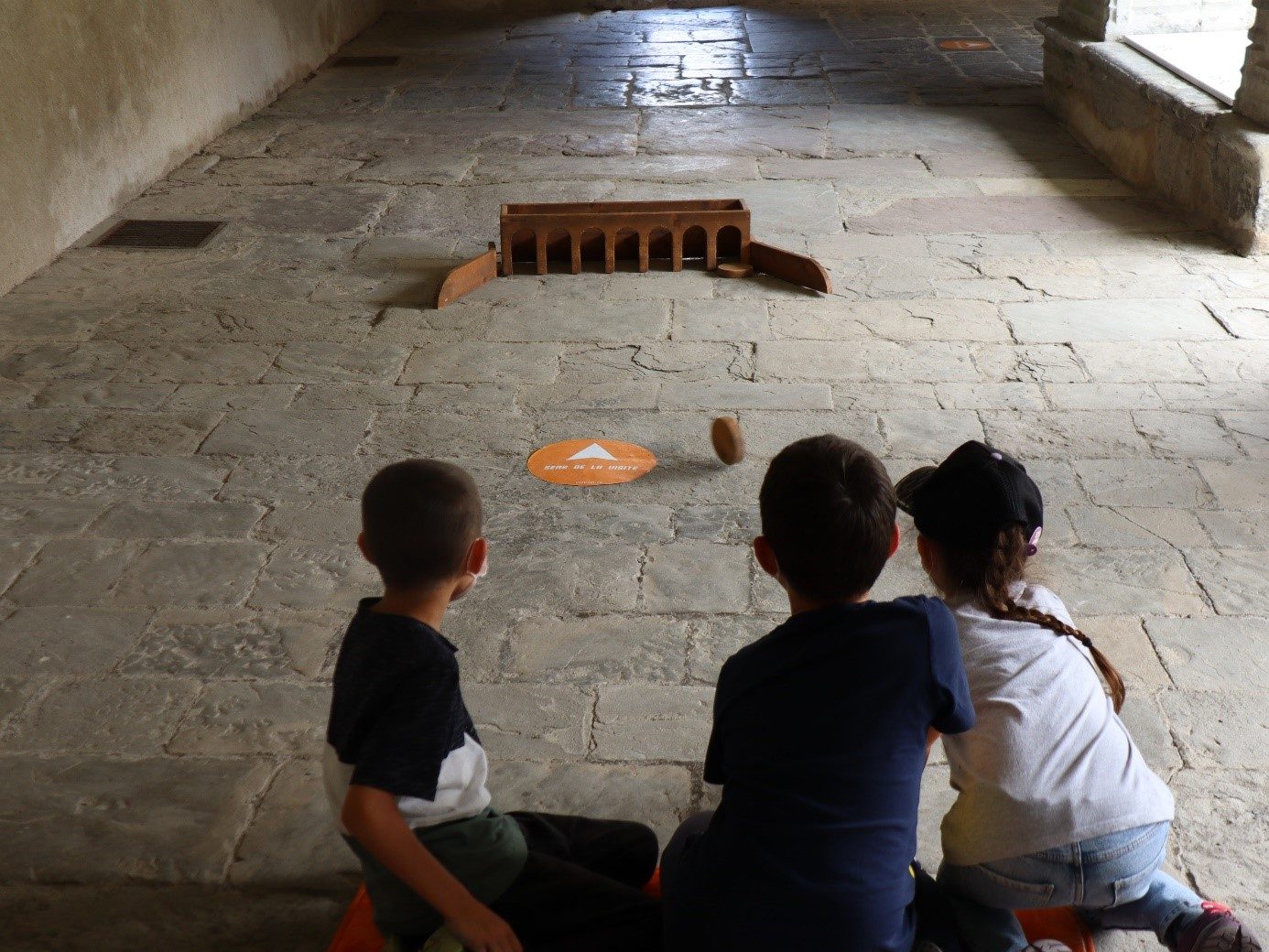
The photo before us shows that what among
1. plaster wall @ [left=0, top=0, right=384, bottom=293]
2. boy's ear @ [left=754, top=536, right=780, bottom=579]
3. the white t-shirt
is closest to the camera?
boy's ear @ [left=754, top=536, right=780, bottom=579]

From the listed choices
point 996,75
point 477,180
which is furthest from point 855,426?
Answer: point 996,75

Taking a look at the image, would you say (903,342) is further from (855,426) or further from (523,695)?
(523,695)

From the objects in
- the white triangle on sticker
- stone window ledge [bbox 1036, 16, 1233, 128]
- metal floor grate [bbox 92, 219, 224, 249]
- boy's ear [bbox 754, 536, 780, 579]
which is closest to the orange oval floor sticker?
the white triangle on sticker

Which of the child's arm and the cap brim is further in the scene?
the cap brim

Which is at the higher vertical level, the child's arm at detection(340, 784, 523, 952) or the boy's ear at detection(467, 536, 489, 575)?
the boy's ear at detection(467, 536, 489, 575)

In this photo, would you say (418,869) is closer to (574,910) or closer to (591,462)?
(574,910)

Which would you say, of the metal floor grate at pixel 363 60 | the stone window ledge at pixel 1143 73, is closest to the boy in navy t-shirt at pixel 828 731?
the stone window ledge at pixel 1143 73

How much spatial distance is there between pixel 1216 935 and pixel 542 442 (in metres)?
2.62

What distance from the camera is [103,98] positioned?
6.66 meters

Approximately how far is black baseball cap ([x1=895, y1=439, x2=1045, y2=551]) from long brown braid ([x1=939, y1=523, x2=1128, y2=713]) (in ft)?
0.05

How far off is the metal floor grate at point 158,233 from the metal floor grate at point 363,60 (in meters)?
4.19

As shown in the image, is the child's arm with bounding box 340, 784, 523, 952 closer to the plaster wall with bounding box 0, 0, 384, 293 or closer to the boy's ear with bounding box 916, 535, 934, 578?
the boy's ear with bounding box 916, 535, 934, 578

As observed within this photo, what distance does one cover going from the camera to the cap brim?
82.9 inches

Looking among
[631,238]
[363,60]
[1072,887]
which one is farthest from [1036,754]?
[363,60]
